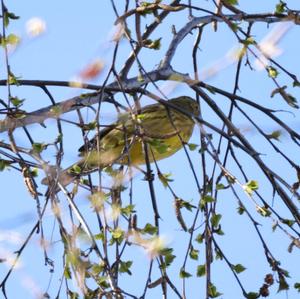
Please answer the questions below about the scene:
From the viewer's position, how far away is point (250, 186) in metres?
3.53

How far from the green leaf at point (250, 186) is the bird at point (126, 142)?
30 cm

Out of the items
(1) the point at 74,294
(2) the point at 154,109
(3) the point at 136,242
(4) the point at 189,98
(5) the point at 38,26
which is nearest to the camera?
(5) the point at 38,26

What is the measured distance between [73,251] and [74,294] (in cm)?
72

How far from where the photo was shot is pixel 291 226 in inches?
136

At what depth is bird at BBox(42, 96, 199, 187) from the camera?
3.17m

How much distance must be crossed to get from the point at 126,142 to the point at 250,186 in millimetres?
570

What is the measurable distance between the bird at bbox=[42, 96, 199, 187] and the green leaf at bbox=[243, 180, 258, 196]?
11.9 inches

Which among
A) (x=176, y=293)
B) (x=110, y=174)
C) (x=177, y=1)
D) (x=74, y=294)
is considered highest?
(x=177, y=1)

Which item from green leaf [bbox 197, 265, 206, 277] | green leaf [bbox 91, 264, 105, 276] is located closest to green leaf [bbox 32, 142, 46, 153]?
green leaf [bbox 91, 264, 105, 276]

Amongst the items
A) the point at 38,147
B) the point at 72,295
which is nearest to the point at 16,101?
the point at 38,147

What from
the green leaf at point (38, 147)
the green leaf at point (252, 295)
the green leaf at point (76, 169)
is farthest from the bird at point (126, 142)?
the green leaf at point (252, 295)

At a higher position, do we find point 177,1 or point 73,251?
point 177,1

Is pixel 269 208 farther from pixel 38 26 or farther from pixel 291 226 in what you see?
pixel 38 26

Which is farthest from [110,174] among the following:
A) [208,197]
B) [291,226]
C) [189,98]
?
[189,98]
